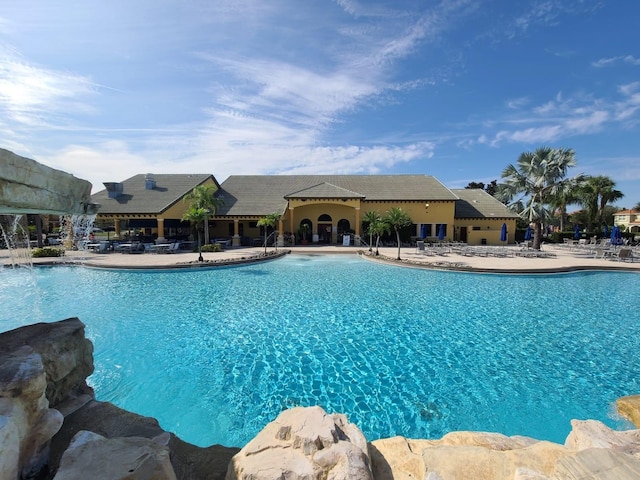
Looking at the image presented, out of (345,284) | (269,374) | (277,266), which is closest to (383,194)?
(277,266)

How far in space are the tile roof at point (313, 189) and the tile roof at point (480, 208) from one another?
10.6 feet

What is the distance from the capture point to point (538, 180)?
25.0 metres

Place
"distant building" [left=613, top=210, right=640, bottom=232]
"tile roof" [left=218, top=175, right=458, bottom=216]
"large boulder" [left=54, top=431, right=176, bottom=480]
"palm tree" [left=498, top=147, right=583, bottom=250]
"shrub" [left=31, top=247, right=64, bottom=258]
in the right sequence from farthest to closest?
1. "distant building" [left=613, top=210, right=640, bottom=232]
2. "tile roof" [left=218, top=175, right=458, bottom=216]
3. "palm tree" [left=498, top=147, right=583, bottom=250]
4. "shrub" [left=31, top=247, right=64, bottom=258]
5. "large boulder" [left=54, top=431, right=176, bottom=480]

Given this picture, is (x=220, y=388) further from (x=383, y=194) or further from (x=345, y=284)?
(x=383, y=194)

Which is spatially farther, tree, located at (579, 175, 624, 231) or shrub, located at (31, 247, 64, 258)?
tree, located at (579, 175, 624, 231)

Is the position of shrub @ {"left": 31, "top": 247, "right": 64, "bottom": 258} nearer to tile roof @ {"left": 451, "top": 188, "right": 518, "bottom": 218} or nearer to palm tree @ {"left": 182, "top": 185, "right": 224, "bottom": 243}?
palm tree @ {"left": 182, "top": 185, "right": 224, "bottom": 243}

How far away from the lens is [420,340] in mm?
7930

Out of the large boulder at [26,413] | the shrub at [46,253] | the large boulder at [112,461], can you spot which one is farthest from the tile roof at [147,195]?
the large boulder at [112,461]

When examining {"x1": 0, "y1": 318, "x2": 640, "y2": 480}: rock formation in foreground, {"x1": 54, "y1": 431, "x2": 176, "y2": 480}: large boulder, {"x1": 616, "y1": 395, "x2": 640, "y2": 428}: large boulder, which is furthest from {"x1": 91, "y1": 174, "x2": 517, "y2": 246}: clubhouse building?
{"x1": 54, "y1": 431, "x2": 176, "y2": 480}: large boulder

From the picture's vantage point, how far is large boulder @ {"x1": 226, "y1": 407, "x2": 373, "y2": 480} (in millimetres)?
2410

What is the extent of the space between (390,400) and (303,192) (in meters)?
25.1

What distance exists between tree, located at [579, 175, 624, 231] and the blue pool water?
33.7 m

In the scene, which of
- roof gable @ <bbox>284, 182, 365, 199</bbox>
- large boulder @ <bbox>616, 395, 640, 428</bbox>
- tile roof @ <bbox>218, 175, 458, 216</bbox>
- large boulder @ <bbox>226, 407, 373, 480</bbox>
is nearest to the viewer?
large boulder @ <bbox>226, 407, 373, 480</bbox>

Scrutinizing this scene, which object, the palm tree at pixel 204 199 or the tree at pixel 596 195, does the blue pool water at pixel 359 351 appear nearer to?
the palm tree at pixel 204 199
